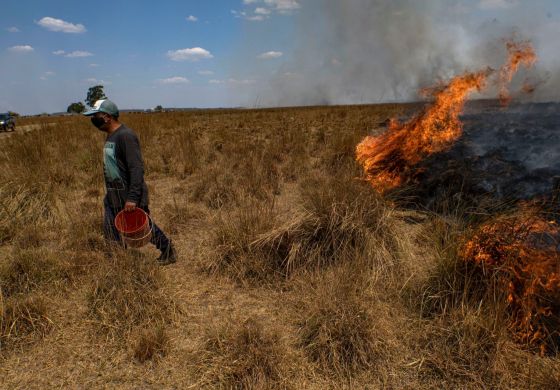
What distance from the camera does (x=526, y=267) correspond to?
2.52 meters

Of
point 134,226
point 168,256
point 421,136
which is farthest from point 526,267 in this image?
point 134,226

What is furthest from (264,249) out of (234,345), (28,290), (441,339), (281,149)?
(281,149)

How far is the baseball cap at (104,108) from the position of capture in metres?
3.37

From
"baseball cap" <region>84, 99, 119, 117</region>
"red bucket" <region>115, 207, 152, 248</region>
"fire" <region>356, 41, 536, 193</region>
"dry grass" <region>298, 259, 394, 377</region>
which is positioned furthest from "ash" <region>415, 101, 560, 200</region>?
"baseball cap" <region>84, 99, 119, 117</region>

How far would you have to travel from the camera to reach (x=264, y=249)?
354cm

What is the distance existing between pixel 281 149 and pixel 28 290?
6230mm

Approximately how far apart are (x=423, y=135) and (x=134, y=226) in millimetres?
4345

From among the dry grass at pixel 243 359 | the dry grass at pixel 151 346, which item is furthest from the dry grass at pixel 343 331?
the dry grass at pixel 151 346

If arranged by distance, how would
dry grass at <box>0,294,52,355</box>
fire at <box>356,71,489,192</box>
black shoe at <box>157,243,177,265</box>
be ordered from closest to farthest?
dry grass at <box>0,294,52,355</box>, black shoe at <box>157,243,177,265</box>, fire at <box>356,71,489,192</box>

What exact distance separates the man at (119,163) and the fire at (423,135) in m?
3.09

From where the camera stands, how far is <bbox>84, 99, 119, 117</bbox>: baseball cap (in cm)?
337

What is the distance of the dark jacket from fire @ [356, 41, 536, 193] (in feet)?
10.2

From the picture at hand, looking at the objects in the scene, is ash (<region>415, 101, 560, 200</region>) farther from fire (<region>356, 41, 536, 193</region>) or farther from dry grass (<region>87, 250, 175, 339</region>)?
dry grass (<region>87, 250, 175, 339</region>)

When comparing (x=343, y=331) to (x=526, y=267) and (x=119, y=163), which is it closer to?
(x=526, y=267)
